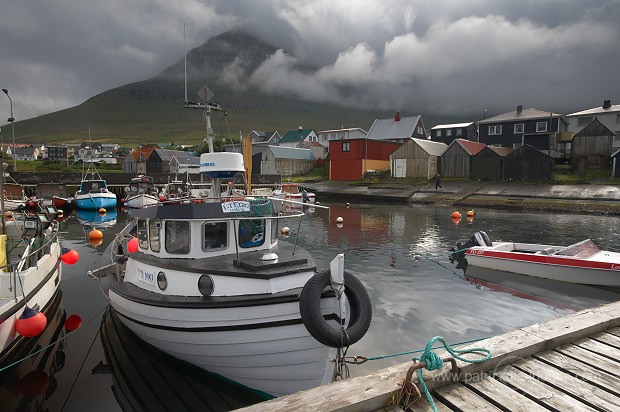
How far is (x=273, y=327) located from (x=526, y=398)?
4.05 metres

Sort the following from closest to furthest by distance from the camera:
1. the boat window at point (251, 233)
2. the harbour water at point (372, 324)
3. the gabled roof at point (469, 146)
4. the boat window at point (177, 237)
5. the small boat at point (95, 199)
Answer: the harbour water at point (372, 324)
the boat window at point (177, 237)
the boat window at point (251, 233)
the small boat at point (95, 199)
the gabled roof at point (469, 146)

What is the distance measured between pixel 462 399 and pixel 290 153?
226 ft

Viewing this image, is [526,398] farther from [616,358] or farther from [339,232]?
[339,232]

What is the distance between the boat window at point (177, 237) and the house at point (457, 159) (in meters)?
50.0

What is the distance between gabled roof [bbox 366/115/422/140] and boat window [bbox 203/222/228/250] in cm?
6913

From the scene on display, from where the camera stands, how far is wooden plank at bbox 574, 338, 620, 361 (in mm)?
5257

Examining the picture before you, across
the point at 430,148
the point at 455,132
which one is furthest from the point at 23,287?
the point at 455,132

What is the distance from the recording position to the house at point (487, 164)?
48906mm

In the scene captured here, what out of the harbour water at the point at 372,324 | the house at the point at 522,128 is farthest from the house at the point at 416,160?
the harbour water at the point at 372,324

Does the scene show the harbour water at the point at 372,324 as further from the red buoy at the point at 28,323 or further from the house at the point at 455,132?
the house at the point at 455,132

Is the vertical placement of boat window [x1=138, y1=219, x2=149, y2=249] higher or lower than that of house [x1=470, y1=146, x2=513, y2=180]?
lower

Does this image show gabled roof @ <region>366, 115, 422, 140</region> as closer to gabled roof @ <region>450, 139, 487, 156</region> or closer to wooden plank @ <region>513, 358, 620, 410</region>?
gabled roof @ <region>450, 139, 487, 156</region>

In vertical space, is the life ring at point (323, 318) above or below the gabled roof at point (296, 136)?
below

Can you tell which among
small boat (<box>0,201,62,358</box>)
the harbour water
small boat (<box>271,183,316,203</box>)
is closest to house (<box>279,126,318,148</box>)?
small boat (<box>271,183,316,203</box>)
